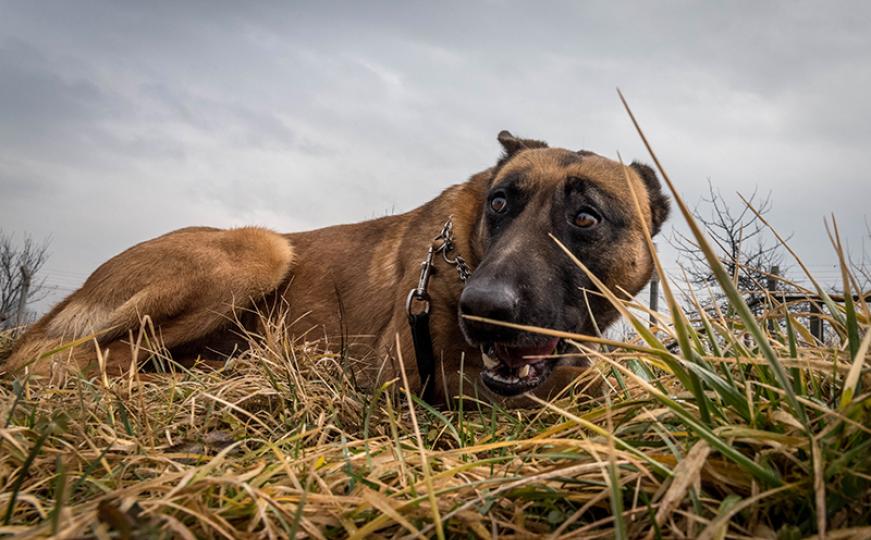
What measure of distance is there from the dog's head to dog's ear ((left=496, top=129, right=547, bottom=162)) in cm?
5

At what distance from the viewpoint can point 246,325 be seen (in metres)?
4.30

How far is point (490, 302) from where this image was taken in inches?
91.4

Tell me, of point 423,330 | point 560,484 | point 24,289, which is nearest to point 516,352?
point 423,330

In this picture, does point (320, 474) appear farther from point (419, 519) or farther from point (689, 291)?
point (689, 291)

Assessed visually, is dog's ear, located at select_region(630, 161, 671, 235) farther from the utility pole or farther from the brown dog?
the utility pole

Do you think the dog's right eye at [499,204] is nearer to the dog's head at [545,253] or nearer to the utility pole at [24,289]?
the dog's head at [545,253]

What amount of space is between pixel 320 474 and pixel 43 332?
151 inches

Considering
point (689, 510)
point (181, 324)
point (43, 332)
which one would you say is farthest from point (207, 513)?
point (43, 332)

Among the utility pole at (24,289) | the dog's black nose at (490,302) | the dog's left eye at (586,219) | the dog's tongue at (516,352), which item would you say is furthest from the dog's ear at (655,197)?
the utility pole at (24,289)

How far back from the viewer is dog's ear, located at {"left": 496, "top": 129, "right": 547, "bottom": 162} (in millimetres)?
4035

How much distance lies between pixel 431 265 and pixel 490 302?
1.08 meters

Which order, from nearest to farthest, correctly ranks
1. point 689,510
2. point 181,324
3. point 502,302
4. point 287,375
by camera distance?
1. point 689,510
2. point 502,302
3. point 287,375
4. point 181,324

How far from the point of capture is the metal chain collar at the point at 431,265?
3.17 meters

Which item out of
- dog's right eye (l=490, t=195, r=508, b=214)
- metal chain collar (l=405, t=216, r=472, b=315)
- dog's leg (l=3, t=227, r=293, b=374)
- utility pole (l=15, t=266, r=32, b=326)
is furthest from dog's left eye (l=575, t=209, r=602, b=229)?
utility pole (l=15, t=266, r=32, b=326)
